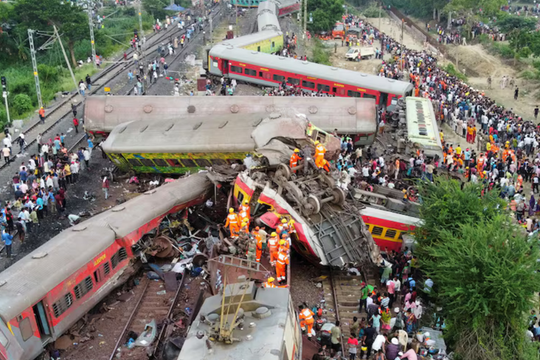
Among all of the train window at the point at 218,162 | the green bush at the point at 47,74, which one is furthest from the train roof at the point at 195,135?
the green bush at the point at 47,74

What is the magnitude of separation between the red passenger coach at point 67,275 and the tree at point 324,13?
50.3 m

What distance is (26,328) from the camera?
15273 millimetres

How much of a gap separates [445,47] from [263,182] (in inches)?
2140

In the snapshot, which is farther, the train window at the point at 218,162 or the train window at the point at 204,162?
the train window at the point at 204,162

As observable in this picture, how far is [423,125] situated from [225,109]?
35.2ft

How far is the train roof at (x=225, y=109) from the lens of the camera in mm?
31000

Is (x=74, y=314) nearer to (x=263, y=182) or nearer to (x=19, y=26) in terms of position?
(x=263, y=182)

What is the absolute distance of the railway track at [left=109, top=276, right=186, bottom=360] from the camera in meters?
17.0

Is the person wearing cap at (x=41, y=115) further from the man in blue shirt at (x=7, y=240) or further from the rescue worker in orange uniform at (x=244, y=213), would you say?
the rescue worker in orange uniform at (x=244, y=213)

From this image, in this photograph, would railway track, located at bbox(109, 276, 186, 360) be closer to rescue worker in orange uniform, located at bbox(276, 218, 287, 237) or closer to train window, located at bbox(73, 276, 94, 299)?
train window, located at bbox(73, 276, 94, 299)

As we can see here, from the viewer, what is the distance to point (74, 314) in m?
17.1

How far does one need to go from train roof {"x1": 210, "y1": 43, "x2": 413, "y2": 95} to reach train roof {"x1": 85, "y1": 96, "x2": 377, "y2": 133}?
562 centimetres

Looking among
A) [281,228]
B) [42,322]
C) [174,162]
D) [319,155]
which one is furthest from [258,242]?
[174,162]

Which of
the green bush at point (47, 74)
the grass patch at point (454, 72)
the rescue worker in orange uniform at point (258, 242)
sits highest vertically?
the rescue worker in orange uniform at point (258, 242)
